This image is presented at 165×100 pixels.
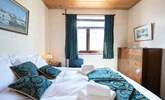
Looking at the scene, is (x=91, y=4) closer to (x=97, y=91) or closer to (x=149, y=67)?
(x=149, y=67)

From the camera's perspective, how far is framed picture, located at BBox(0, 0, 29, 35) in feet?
7.76

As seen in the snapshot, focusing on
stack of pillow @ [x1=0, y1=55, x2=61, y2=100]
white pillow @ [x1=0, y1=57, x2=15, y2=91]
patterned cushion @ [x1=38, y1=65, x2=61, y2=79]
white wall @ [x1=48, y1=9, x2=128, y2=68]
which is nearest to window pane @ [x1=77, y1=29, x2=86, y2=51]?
white wall @ [x1=48, y1=9, x2=128, y2=68]

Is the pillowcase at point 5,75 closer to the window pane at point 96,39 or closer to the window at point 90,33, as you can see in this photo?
the window at point 90,33

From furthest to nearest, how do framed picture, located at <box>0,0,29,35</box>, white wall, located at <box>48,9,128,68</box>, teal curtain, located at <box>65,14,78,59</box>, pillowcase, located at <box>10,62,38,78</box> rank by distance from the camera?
white wall, located at <box>48,9,128,68</box> → teal curtain, located at <box>65,14,78,59</box> → framed picture, located at <box>0,0,29,35</box> → pillowcase, located at <box>10,62,38,78</box>

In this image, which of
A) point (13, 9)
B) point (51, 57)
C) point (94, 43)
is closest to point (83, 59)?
point (94, 43)

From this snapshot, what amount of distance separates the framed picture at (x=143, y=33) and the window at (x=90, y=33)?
1.14 metres

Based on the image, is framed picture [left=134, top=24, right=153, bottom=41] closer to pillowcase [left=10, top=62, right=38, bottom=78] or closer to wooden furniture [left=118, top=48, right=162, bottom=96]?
wooden furniture [left=118, top=48, right=162, bottom=96]

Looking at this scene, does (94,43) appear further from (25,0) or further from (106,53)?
(25,0)

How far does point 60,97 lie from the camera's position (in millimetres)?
1664

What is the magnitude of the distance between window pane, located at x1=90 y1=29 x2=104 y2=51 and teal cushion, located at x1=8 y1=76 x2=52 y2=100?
3582 mm

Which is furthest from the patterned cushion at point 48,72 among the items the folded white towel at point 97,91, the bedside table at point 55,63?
the bedside table at point 55,63

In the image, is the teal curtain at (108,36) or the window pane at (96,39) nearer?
the teal curtain at (108,36)

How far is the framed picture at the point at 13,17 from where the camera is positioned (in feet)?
7.76

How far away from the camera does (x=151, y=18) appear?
369 cm
